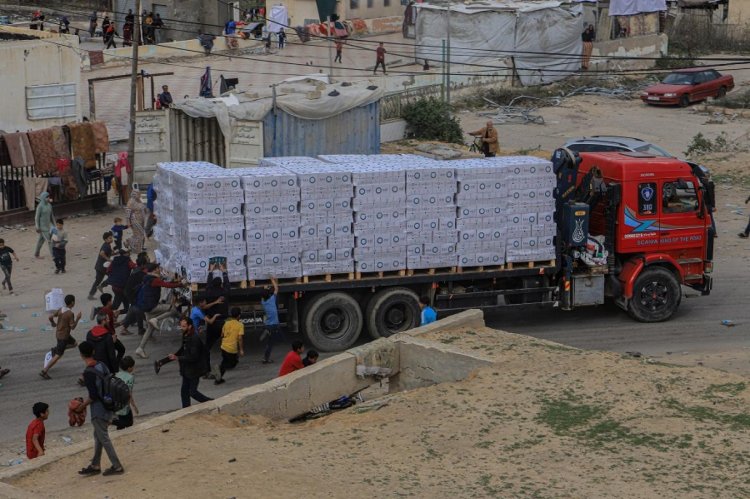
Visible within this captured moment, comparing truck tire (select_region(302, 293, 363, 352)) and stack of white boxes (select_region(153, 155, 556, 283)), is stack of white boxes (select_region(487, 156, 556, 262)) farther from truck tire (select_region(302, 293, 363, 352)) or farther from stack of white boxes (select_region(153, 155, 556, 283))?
truck tire (select_region(302, 293, 363, 352))

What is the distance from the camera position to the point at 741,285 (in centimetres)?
2123

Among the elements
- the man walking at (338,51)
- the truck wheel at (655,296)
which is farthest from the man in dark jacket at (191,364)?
the man walking at (338,51)

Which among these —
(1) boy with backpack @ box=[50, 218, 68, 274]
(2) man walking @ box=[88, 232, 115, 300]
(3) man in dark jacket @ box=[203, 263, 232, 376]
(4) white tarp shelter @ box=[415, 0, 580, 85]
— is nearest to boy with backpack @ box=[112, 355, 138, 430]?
(3) man in dark jacket @ box=[203, 263, 232, 376]

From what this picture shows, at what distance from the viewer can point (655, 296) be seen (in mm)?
19016

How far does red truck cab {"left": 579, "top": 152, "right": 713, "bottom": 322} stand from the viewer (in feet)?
60.8

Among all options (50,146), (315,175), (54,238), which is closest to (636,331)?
(315,175)

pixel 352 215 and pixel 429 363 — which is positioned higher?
pixel 352 215

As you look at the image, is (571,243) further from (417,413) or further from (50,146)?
(50,146)

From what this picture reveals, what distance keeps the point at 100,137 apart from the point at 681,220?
44.3 ft

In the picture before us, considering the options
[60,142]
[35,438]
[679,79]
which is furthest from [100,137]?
[679,79]

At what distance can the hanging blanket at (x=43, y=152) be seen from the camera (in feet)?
85.1

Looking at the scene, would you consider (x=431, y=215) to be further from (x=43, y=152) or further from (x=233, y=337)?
(x=43, y=152)

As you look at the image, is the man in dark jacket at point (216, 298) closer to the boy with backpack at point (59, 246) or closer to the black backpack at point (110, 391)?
the black backpack at point (110, 391)

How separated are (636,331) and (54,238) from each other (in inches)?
407
